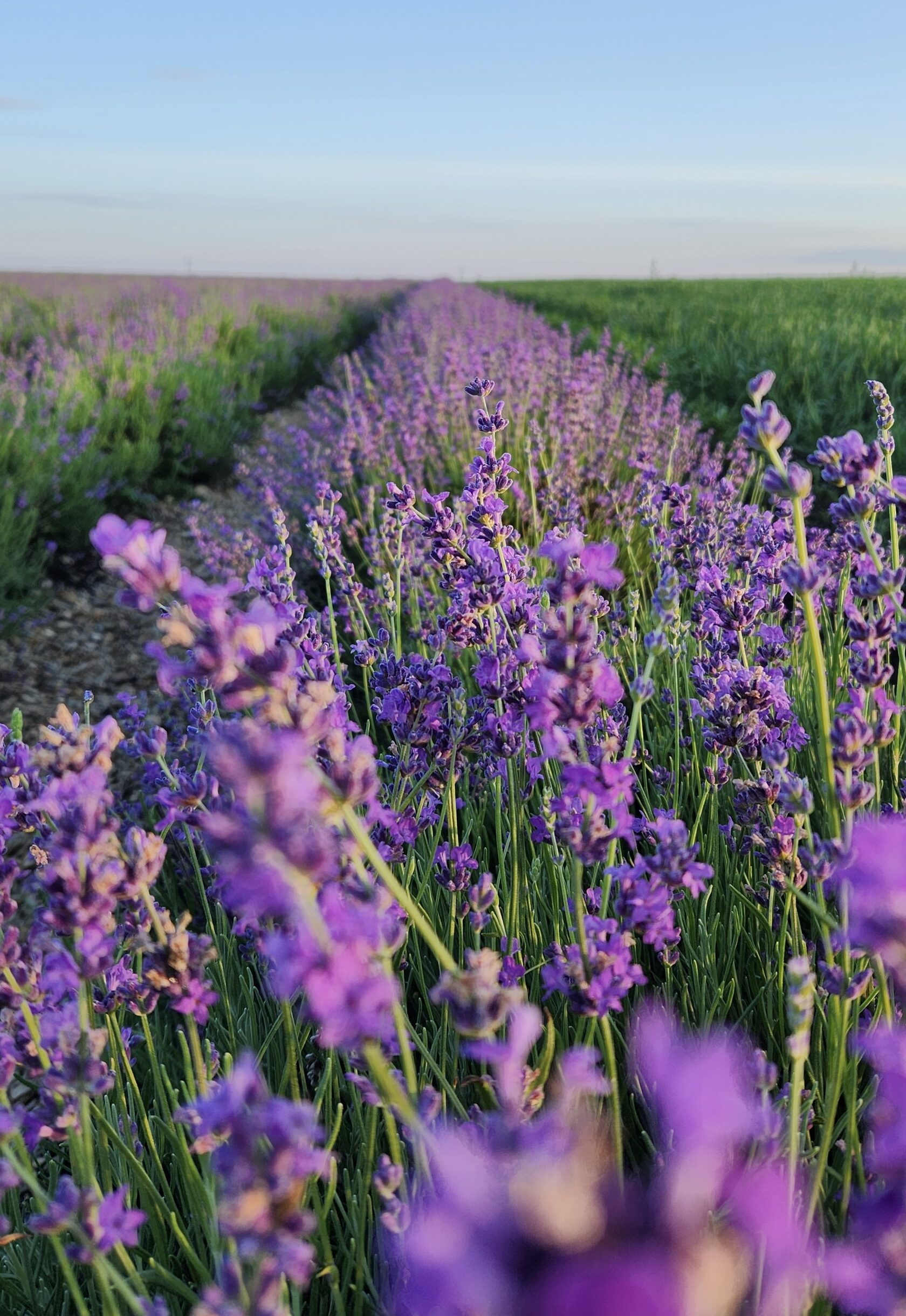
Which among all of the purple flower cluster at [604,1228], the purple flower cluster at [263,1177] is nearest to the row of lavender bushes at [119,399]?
the purple flower cluster at [263,1177]

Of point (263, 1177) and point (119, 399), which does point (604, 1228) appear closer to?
point (263, 1177)

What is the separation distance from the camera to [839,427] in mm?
6195

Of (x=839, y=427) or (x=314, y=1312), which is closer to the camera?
(x=314, y=1312)

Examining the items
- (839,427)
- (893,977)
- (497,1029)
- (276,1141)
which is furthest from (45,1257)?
(839,427)

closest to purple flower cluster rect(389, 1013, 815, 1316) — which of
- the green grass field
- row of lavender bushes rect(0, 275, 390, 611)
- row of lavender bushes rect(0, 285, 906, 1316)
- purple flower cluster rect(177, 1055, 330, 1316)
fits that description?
row of lavender bushes rect(0, 285, 906, 1316)

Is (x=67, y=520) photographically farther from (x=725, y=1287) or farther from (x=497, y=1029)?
(x=725, y=1287)

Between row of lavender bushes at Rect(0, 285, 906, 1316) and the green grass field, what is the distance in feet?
9.14

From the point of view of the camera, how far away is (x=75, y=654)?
4.69 m

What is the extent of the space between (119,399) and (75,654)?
3.68 metres

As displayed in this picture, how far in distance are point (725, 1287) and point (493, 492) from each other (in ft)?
4.55

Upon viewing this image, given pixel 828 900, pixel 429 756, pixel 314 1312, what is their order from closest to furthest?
pixel 314 1312 → pixel 429 756 → pixel 828 900

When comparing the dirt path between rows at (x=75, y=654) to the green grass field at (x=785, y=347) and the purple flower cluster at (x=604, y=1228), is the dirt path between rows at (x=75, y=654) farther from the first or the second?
the purple flower cluster at (x=604, y=1228)

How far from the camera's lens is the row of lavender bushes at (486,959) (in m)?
0.43

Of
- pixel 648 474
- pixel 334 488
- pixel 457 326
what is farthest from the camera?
pixel 457 326
